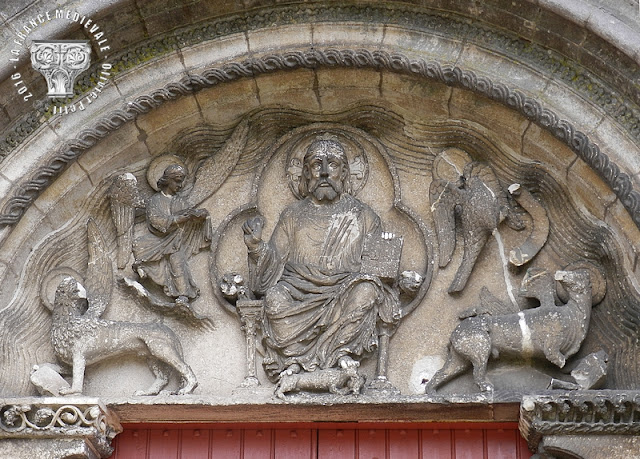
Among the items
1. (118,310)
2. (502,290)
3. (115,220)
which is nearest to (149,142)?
(115,220)

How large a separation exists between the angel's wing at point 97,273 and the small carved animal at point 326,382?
126 cm

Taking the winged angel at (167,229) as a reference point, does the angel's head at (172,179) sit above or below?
above

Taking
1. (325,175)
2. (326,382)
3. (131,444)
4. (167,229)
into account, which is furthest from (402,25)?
(131,444)

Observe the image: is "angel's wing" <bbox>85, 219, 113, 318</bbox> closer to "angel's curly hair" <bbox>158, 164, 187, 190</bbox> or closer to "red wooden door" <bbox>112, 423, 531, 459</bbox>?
"angel's curly hair" <bbox>158, 164, 187, 190</bbox>

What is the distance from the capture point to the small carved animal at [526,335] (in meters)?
6.99

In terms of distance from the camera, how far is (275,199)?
25.6 ft

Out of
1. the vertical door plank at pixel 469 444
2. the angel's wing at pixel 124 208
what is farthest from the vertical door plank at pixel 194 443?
the vertical door plank at pixel 469 444

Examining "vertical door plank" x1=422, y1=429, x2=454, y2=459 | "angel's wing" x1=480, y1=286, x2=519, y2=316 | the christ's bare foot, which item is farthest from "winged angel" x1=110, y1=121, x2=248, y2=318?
"angel's wing" x1=480, y1=286, x2=519, y2=316

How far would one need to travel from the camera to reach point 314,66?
748 cm

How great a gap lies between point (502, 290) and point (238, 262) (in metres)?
1.66

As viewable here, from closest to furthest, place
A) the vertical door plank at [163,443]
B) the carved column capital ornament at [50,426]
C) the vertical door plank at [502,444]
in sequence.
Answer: the carved column capital ornament at [50,426] < the vertical door plank at [502,444] < the vertical door plank at [163,443]

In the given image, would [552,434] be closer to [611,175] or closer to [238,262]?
[611,175]

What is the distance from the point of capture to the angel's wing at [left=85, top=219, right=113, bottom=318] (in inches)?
291

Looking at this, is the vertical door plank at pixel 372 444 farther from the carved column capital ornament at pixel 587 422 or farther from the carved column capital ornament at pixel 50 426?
the carved column capital ornament at pixel 50 426
